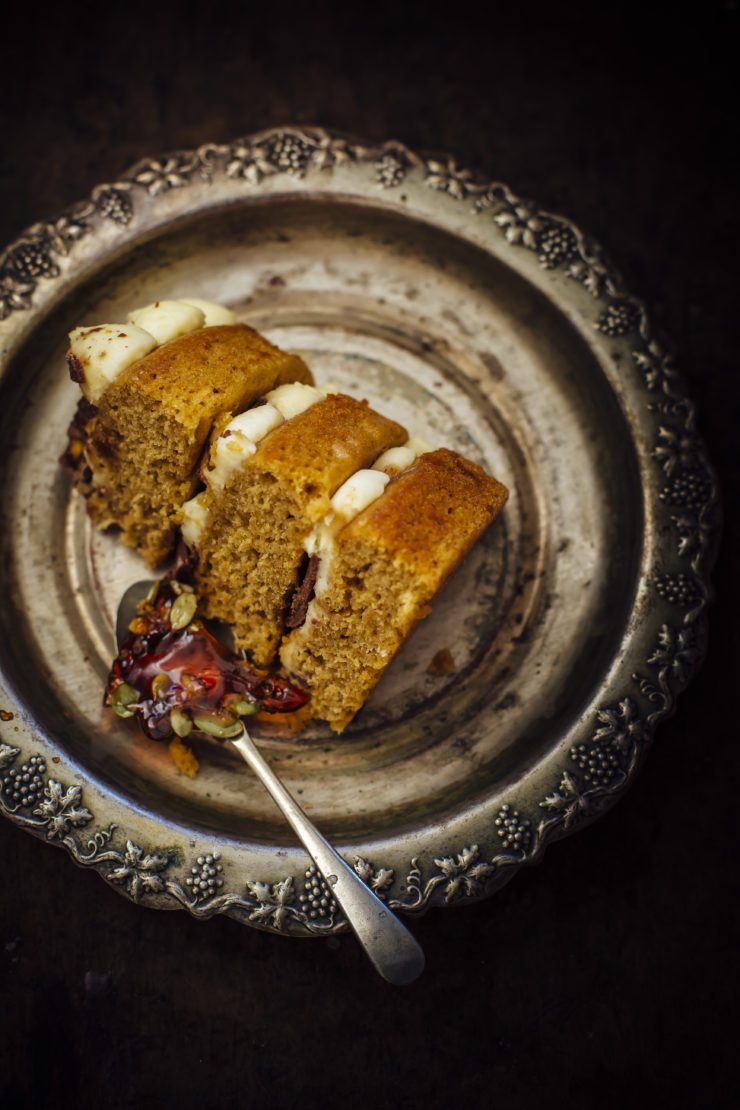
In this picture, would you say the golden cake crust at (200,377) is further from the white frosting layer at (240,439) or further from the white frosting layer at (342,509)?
the white frosting layer at (342,509)

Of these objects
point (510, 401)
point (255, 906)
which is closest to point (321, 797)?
point (255, 906)

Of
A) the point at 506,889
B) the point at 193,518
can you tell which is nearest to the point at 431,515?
the point at 193,518

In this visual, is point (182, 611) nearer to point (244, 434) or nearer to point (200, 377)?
point (244, 434)

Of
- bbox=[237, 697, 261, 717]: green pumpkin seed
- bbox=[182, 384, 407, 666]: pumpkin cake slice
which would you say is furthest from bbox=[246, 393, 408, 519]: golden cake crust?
bbox=[237, 697, 261, 717]: green pumpkin seed

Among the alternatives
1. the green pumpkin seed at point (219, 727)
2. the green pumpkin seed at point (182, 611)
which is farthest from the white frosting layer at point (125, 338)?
the green pumpkin seed at point (219, 727)

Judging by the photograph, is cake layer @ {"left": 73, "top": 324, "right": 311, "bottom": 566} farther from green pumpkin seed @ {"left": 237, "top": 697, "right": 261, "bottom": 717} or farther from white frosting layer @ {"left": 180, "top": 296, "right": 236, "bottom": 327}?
green pumpkin seed @ {"left": 237, "top": 697, "right": 261, "bottom": 717}
